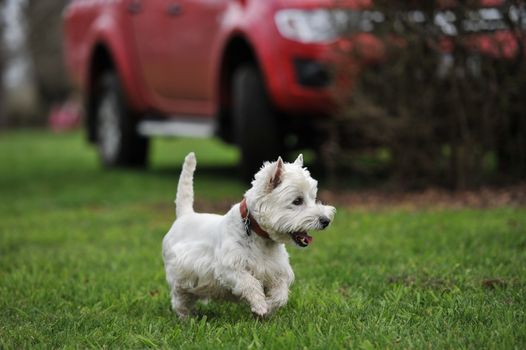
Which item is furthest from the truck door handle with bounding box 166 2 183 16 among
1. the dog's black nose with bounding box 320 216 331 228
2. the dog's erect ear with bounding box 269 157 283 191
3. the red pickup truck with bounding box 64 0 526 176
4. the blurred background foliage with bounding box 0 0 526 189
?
the dog's black nose with bounding box 320 216 331 228

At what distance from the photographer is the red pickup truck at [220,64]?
828 cm

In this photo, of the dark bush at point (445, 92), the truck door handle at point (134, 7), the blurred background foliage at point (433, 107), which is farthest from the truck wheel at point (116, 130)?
the dark bush at point (445, 92)

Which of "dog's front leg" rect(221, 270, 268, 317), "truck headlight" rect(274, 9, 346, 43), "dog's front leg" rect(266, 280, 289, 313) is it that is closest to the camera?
"dog's front leg" rect(221, 270, 268, 317)

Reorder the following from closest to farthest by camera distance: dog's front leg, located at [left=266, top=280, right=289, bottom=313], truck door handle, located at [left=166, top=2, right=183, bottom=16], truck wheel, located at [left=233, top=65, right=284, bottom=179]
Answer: dog's front leg, located at [left=266, top=280, right=289, bottom=313], truck wheel, located at [left=233, top=65, right=284, bottom=179], truck door handle, located at [left=166, top=2, right=183, bottom=16]

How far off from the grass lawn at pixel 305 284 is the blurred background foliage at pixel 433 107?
988mm

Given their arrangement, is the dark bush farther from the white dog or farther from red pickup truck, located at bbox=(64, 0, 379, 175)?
the white dog

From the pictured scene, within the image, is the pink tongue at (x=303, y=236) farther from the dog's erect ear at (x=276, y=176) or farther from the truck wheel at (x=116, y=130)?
the truck wheel at (x=116, y=130)

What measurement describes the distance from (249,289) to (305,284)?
948 millimetres

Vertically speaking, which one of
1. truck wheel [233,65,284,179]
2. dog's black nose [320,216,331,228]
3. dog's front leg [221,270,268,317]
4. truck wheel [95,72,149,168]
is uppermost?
dog's black nose [320,216,331,228]

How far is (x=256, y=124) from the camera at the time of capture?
345 inches

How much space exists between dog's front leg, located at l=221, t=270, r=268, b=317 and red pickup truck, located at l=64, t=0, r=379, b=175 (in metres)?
4.16

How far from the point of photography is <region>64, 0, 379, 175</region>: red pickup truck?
327 inches

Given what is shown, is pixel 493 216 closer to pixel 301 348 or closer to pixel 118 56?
pixel 301 348

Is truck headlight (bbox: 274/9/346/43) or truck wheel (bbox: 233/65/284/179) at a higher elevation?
truck headlight (bbox: 274/9/346/43)
